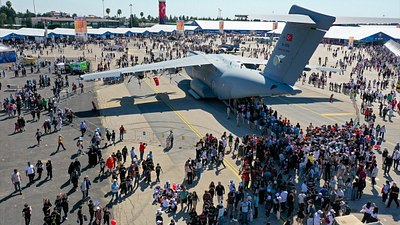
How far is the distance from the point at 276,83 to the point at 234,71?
176 inches

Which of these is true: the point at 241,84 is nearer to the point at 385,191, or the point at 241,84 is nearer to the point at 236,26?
the point at 385,191

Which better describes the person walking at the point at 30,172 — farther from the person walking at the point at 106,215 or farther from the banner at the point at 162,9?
the banner at the point at 162,9

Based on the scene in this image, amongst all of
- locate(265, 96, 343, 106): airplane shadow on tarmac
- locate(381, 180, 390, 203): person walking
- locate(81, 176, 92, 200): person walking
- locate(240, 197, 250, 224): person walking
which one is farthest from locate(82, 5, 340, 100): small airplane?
locate(81, 176, 92, 200): person walking

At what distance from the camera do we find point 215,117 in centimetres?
3066

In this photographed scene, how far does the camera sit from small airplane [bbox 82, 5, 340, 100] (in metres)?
25.2

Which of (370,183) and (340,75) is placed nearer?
(370,183)

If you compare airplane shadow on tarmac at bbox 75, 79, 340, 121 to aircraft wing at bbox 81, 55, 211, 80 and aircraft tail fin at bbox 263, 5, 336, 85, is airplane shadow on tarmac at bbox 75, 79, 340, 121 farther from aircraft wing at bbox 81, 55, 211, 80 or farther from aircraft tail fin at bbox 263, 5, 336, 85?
aircraft tail fin at bbox 263, 5, 336, 85

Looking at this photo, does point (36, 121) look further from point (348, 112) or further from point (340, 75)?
point (340, 75)

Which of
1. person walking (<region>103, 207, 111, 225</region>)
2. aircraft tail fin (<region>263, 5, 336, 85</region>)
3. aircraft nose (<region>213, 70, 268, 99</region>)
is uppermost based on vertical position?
aircraft tail fin (<region>263, 5, 336, 85</region>)

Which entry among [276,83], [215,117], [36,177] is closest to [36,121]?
[36,177]

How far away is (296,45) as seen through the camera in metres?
26.6

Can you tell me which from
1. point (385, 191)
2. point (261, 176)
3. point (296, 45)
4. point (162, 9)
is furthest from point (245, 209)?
point (162, 9)

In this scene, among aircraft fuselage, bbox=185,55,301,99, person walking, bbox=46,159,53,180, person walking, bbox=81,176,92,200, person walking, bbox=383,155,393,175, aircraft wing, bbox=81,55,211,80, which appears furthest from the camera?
aircraft wing, bbox=81,55,211,80

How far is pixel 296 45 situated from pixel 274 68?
9.97 ft
